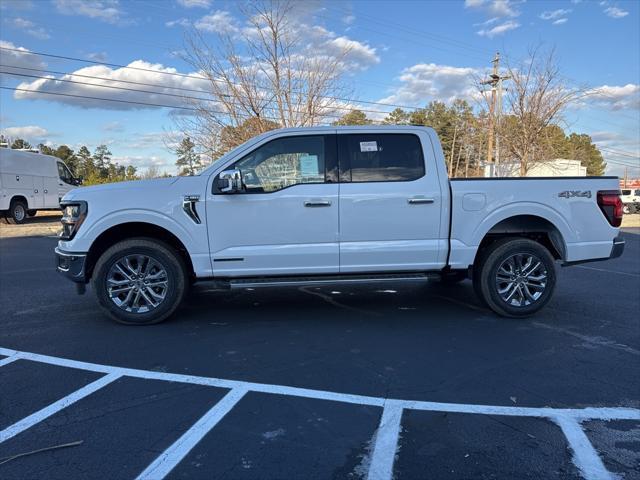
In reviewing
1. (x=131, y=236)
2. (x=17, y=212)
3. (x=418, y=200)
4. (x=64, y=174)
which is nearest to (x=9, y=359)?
(x=131, y=236)

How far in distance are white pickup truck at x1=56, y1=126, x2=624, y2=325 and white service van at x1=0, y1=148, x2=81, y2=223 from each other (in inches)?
662

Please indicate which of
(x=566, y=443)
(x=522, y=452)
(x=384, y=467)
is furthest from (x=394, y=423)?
(x=566, y=443)

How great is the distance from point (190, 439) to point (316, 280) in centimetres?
263

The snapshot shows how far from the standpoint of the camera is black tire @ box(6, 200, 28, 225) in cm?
2061

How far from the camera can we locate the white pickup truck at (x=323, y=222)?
17.0ft

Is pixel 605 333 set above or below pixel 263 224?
below

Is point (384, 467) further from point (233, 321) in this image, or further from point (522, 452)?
point (233, 321)

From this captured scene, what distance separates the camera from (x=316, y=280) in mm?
5371

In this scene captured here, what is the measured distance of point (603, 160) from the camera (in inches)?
3263

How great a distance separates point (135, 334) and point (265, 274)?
59.1 inches

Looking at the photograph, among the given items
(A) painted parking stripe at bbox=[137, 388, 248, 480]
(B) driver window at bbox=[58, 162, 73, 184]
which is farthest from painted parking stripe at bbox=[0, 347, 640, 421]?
(B) driver window at bbox=[58, 162, 73, 184]

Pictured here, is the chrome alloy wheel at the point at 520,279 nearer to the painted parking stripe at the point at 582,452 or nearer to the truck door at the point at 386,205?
the truck door at the point at 386,205

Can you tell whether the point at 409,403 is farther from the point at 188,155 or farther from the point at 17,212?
the point at 17,212

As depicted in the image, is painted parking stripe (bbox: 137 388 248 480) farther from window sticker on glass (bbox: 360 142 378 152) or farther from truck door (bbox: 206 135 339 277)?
window sticker on glass (bbox: 360 142 378 152)
